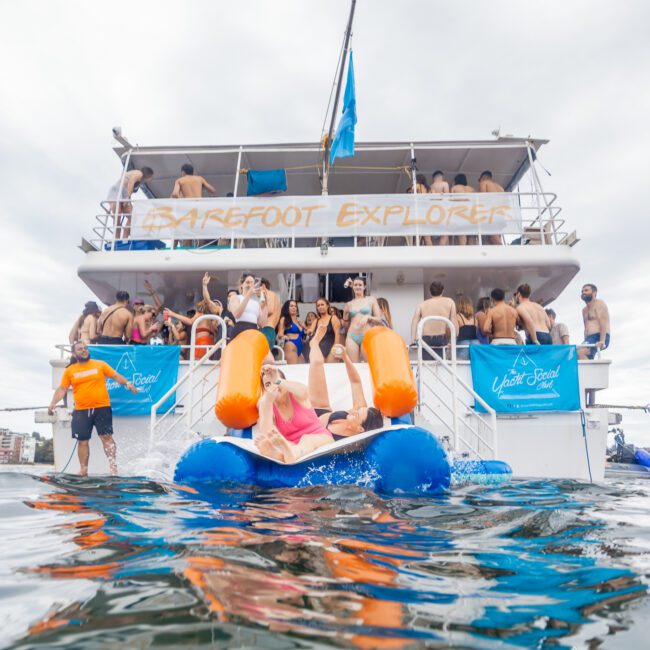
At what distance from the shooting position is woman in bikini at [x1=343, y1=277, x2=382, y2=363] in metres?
6.75

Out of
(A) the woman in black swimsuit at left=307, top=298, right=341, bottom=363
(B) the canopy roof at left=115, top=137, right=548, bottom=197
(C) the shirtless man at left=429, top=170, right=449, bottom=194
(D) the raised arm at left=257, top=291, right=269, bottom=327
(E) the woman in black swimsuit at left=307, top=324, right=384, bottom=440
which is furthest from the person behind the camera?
(B) the canopy roof at left=115, top=137, right=548, bottom=197

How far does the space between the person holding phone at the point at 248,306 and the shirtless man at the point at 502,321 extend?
11.2 feet

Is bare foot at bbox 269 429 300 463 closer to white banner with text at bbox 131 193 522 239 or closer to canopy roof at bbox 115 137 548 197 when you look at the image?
white banner with text at bbox 131 193 522 239

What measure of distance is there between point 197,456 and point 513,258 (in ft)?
20.5

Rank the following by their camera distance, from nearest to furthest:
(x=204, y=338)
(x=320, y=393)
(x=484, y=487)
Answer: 1. (x=484, y=487)
2. (x=320, y=393)
3. (x=204, y=338)

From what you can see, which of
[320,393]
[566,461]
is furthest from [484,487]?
[566,461]

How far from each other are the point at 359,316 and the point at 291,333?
4.72 feet

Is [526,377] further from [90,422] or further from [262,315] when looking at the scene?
[90,422]

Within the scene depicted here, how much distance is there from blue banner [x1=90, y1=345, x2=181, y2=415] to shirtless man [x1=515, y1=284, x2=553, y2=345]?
505 cm

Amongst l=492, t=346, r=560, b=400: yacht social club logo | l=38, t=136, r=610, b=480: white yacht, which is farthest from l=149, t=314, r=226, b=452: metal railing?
l=492, t=346, r=560, b=400: yacht social club logo

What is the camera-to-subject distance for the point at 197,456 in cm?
382

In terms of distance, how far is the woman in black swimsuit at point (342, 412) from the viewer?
15.5 ft

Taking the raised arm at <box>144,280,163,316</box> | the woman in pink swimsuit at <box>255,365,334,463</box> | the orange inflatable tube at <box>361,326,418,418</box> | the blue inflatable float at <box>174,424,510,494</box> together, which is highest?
the raised arm at <box>144,280,163,316</box>

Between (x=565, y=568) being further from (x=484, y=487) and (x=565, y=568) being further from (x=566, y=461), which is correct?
(x=566, y=461)
